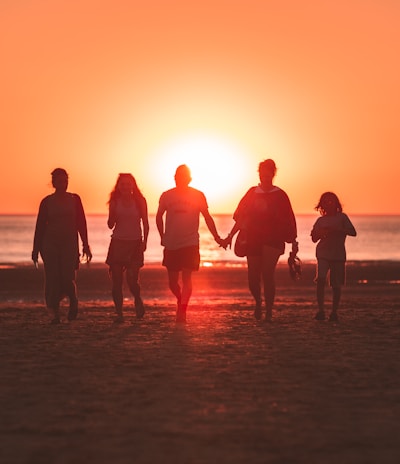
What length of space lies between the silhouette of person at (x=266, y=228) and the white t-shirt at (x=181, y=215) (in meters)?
0.53

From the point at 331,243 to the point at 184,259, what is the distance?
6.63ft

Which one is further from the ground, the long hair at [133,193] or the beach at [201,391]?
the long hair at [133,193]

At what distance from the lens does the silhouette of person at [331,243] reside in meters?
13.3

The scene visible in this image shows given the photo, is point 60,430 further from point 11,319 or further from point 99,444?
point 11,319

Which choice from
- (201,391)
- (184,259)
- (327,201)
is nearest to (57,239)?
(184,259)

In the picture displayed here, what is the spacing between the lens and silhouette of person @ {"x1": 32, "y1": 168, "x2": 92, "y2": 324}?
12.9 meters

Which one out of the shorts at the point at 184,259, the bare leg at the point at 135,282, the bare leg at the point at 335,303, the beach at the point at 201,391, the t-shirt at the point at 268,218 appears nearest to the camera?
the beach at the point at 201,391

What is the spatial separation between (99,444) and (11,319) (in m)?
8.58

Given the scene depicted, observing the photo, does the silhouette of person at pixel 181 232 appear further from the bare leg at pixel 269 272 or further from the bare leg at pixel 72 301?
the bare leg at pixel 72 301

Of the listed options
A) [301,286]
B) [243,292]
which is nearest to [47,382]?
[243,292]

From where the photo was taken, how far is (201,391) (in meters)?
7.25

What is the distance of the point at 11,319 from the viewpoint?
1392 cm

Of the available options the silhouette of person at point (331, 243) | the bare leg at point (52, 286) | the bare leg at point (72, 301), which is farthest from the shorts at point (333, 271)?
the bare leg at point (52, 286)

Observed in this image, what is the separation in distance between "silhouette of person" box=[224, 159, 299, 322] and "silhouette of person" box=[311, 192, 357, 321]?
473mm
